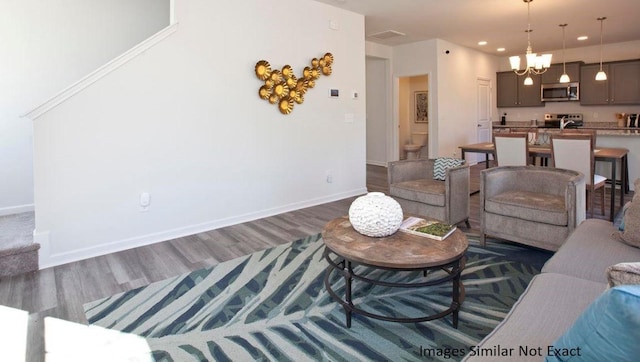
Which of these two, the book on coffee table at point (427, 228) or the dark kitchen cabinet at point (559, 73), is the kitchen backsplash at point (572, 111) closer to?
the dark kitchen cabinet at point (559, 73)

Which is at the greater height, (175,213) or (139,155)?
(139,155)

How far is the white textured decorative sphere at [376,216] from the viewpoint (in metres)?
2.17

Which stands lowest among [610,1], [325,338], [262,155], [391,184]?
[325,338]

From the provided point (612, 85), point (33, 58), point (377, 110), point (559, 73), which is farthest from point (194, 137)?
point (612, 85)

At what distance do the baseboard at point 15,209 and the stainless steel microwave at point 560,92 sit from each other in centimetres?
947

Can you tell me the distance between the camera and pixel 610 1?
4941mm

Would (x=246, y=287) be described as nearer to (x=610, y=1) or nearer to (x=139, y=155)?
(x=139, y=155)

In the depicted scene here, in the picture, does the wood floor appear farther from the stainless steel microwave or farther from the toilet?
the stainless steel microwave

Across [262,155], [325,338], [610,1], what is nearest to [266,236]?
[262,155]

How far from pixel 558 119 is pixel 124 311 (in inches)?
362

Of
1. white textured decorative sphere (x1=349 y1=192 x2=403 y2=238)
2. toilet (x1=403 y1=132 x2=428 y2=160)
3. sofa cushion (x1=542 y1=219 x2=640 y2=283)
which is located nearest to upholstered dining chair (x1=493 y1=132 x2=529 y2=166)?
sofa cushion (x1=542 y1=219 x2=640 y2=283)

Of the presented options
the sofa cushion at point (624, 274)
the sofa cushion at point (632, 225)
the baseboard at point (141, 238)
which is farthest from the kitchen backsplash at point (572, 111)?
the sofa cushion at point (624, 274)

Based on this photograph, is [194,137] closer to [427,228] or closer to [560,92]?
[427,228]

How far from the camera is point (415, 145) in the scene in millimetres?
8695
